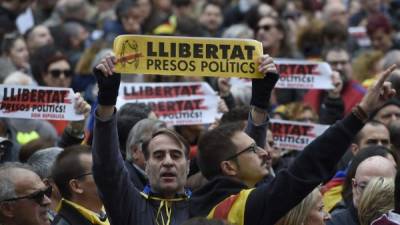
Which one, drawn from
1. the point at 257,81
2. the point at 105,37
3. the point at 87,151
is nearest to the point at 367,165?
the point at 257,81

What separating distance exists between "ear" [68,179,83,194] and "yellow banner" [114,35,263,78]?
99cm

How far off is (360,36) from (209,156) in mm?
9635

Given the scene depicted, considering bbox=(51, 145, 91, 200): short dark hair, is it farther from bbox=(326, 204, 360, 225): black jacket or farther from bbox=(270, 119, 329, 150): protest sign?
bbox=(270, 119, 329, 150): protest sign

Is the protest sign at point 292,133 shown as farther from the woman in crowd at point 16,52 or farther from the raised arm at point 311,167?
the woman in crowd at point 16,52

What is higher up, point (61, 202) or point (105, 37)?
point (105, 37)

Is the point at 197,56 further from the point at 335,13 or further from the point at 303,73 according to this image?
the point at 335,13

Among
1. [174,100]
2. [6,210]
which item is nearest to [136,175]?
[6,210]

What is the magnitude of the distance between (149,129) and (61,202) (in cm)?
111

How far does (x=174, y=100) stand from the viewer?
1089 centimetres

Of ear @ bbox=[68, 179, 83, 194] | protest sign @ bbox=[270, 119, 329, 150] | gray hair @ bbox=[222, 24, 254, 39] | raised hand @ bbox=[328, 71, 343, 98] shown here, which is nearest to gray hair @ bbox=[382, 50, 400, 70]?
gray hair @ bbox=[222, 24, 254, 39]

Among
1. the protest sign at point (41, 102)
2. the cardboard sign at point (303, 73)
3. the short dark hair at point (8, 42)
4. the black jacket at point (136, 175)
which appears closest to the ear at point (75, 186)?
the black jacket at point (136, 175)

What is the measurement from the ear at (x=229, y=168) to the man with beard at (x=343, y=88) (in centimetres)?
471

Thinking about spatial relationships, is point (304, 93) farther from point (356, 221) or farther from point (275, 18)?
point (356, 221)

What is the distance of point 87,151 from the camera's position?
25.7 feet
